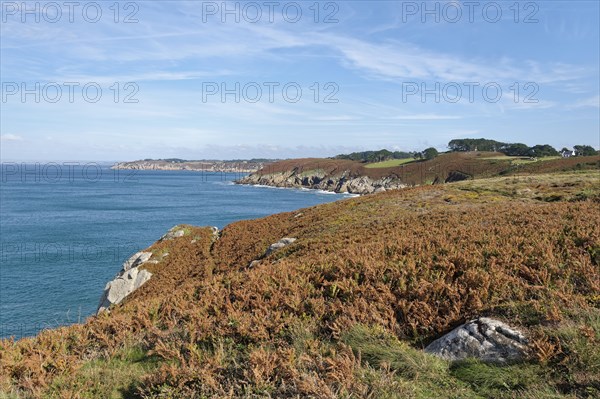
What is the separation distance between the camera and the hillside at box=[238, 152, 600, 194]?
119375mm

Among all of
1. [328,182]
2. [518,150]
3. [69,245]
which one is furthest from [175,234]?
[518,150]

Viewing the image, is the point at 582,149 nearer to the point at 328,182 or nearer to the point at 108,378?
the point at 328,182

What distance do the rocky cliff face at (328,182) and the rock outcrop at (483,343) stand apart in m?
114

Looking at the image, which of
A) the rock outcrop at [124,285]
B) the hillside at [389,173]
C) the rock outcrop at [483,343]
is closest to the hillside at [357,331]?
the rock outcrop at [483,343]

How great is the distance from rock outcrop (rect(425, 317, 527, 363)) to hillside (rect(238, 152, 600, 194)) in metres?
96.9

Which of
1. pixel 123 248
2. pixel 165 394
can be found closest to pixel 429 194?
pixel 165 394

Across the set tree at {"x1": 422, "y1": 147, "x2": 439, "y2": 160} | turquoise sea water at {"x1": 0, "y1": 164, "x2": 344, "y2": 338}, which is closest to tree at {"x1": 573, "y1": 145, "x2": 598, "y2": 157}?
tree at {"x1": 422, "y1": 147, "x2": 439, "y2": 160}

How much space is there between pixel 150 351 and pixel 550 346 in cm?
624

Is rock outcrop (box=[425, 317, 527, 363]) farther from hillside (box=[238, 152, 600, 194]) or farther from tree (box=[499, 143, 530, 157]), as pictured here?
tree (box=[499, 143, 530, 157])

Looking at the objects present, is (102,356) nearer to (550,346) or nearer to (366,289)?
(366,289)

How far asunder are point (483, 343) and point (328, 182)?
518ft

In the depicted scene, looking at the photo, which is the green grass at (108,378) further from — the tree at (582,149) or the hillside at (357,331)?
the tree at (582,149)

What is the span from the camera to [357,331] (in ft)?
20.4

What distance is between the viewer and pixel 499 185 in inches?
1240
